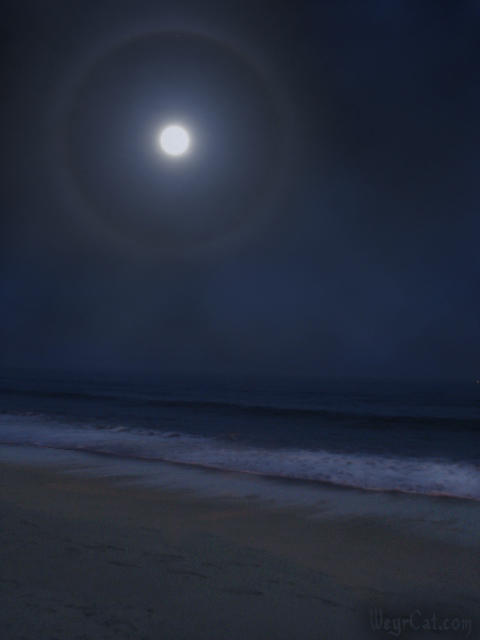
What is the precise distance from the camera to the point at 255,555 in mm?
5059

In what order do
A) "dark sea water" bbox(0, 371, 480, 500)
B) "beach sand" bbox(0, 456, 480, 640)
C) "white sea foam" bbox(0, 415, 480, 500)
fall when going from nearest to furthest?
1. "beach sand" bbox(0, 456, 480, 640)
2. "white sea foam" bbox(0, 415, 480, 500)
3. "dark sea water" bbox(0, 371, 480, 500)

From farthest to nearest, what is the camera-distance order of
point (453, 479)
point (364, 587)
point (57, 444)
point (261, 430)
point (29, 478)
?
point (261, 430), point (57, 444), point (453, 479), point (29, 478), point (364, 587)

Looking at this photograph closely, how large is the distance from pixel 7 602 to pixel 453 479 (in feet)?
36.3

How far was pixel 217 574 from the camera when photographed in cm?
437

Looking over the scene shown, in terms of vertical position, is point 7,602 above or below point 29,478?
above

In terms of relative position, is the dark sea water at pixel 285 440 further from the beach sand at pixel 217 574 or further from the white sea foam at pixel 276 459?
the beach sand at pixel 217 574

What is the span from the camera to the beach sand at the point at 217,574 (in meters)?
3.42

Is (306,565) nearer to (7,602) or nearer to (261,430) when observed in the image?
(7,602)

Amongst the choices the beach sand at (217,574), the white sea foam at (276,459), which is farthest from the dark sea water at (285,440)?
the beach sand at (217,574)

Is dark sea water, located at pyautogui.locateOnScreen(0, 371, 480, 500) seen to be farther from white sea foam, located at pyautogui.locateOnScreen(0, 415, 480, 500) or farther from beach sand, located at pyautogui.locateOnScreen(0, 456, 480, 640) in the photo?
beach sand, located at pyautogui.locateOnScreen(0, 456, 480, 640)

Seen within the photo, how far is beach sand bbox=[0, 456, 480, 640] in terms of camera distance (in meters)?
3.42

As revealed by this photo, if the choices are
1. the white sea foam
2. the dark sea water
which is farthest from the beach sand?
the dark sea water

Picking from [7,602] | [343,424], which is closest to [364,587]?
[7,602]

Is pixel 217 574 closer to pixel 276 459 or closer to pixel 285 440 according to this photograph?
pixel 276 459
